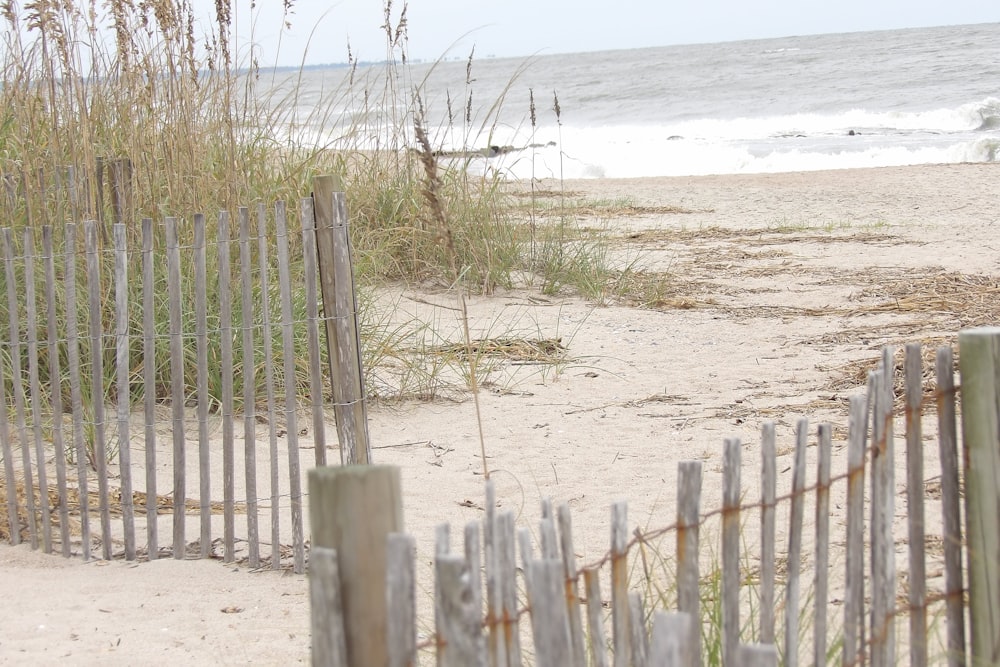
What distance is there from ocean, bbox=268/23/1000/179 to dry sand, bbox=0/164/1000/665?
5.07ft

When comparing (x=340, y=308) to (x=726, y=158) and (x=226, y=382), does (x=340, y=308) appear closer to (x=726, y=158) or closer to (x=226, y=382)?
(x=226, y=382)

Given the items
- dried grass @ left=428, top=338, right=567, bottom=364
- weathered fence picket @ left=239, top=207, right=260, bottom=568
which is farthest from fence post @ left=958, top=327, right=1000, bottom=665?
dried grass @ left=428, top=338, right=567, bottom=364

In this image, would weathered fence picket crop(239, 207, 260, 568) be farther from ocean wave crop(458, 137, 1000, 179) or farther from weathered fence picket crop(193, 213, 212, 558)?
ocean wave crop(458, 137, 1000, 179)

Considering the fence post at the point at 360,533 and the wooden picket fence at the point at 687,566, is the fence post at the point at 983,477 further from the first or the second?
the fence post at the point at 360,533

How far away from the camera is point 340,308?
2.58 metres

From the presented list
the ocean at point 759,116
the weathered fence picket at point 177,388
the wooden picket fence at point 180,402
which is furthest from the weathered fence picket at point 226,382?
the ocean at point 759,116

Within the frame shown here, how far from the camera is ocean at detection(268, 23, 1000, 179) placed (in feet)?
51.4

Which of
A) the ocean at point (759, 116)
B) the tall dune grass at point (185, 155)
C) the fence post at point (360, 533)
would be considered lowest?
the fence post at point (360, 533)

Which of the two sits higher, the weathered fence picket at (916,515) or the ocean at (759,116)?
the ocean at (759,116)

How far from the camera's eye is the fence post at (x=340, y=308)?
2564 mm

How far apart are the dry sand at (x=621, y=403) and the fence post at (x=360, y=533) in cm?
120

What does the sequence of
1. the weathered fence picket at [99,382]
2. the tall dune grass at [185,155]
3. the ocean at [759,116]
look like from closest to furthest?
the weathered fence picket at [99,382] < the tall dune grass at [185,155] < the ocean at [759,116]

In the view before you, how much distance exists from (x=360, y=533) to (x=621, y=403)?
3.13 metres

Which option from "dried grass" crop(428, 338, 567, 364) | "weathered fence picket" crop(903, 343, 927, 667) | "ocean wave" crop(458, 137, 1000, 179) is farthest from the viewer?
"ocean wave" crop(458, 137, 1000, 179)
